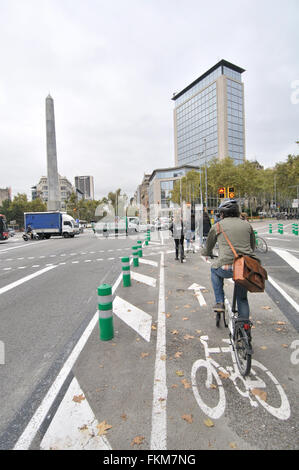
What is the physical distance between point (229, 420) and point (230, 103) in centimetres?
10577

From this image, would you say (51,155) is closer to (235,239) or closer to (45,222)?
(45,222)

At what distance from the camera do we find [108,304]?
14.2ft

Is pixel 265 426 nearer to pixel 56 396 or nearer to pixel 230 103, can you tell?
pixel 56 396

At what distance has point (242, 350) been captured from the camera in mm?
3277

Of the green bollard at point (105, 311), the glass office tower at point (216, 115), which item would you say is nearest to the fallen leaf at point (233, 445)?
the green bollard at point (105, 311)

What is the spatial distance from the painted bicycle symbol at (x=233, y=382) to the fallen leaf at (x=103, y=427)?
Result: 938 millimetres

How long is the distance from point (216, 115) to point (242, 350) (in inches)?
4026

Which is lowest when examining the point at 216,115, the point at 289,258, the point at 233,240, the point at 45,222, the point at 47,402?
the point at 47,402

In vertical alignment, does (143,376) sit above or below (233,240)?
below

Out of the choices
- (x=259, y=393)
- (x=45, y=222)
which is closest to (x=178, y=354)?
(x=259, y=393)

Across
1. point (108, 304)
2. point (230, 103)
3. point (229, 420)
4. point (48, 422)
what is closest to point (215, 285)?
point (108, 304)

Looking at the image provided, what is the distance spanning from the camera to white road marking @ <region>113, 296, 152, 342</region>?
4697mm

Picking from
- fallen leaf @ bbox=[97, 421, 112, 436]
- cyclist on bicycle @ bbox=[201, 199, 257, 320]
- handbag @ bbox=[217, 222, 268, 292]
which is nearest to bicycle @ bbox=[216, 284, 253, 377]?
cyclist on bicycle @ bbox=[201, 199, 257, 320]

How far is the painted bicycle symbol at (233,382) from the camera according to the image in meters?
2.69
